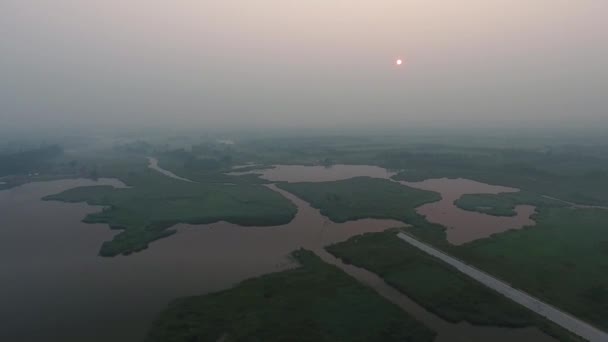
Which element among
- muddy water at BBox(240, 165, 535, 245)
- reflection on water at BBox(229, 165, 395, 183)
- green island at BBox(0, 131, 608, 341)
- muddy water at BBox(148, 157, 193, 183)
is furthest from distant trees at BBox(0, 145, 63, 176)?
muddy water at BBox(240, 165, 535, 245)

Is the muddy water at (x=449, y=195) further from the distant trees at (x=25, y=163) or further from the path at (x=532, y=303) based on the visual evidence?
the distant trees at (x=25, y=163)

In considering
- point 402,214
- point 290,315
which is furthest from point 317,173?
point 290,315

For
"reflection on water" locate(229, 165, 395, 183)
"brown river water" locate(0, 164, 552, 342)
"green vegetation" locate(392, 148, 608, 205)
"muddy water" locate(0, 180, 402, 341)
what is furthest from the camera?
"reflection on water" locate(229, 165, 395, 183)

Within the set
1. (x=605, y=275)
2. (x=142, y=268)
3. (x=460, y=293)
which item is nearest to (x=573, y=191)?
(x=605, y=275)

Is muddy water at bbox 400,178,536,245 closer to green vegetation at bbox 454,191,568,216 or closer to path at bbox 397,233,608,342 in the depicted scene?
green vegetation at bbox 454,191,568,216

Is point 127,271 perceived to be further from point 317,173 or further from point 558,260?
point 317,173

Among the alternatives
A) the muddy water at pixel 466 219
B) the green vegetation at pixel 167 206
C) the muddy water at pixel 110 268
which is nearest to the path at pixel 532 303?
the muddy water at pixel 466 219
